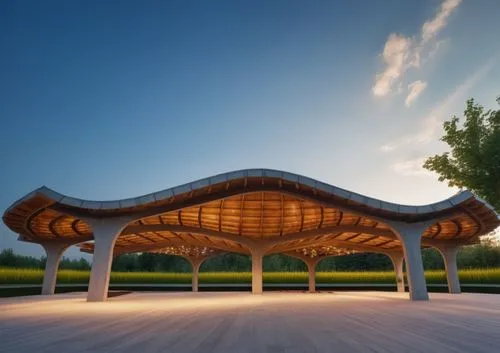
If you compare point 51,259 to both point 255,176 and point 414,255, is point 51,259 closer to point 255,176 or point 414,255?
point 255,176

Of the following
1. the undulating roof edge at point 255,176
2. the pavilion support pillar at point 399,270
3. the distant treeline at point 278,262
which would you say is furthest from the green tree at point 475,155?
the distant treeline at point 278,262

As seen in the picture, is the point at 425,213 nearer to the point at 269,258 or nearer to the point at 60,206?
the point at 60,206

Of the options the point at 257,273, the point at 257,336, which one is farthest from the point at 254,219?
the point at 257,336

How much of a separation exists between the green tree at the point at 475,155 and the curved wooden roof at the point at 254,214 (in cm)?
623

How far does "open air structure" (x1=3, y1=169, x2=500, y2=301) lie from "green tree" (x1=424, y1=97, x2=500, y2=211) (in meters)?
6.05

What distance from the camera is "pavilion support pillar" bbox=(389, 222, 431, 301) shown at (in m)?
18.6

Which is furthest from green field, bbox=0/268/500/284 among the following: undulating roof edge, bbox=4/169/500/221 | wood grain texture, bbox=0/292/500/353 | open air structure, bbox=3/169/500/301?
wood grain texture, bbox=0/292/500/353

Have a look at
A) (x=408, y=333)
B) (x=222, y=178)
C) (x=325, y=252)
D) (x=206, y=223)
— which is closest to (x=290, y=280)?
(x=325, y=252)

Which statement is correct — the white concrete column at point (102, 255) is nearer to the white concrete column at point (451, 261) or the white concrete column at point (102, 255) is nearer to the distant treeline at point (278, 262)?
the white concrete column at point (451, 261)

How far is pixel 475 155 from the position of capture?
1157 inches

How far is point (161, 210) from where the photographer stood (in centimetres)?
1948

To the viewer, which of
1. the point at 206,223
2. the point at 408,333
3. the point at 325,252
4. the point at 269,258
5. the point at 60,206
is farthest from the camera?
the point at 269,258

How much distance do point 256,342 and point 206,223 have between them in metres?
20.2

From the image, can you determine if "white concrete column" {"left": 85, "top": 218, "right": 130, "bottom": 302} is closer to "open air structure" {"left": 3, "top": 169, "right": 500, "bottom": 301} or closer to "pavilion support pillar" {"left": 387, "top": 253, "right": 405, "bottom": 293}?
"open air structure" {"left": 3, "top": 169, "right": 500, "bottom": 301}
